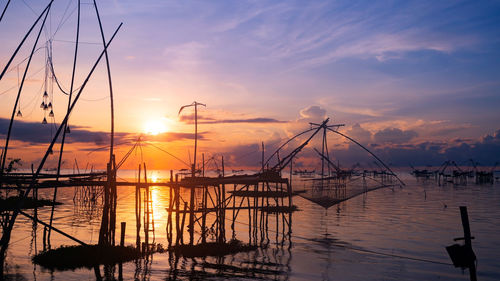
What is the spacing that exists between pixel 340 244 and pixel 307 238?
2648mm

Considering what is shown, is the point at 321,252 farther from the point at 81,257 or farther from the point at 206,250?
the point at 81,257

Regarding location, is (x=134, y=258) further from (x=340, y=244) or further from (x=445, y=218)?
(x=445, y=218)

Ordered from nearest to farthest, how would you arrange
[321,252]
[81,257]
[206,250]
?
[81,257] < [206,250] < [321,252]

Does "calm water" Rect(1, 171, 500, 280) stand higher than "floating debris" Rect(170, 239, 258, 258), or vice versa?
"floating debris" Rect(170, 239, 258, 258)

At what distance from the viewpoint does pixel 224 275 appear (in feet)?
54.6

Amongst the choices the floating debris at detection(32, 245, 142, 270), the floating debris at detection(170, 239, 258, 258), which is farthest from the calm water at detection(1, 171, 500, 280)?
the floating debris at detection(170, 239, 258, 258)

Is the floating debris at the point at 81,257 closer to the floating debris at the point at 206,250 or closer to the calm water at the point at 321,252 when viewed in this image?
the calm water at the point at 321,252

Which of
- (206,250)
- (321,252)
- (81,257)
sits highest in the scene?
(81,257)

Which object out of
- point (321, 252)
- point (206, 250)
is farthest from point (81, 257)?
point (321, 252)

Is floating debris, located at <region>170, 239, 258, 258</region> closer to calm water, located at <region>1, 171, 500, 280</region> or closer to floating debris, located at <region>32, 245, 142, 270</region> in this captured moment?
calm water, located at <region>1, 171, 500, 280</region>

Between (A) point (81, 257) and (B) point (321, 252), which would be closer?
(A) point (81, 257)

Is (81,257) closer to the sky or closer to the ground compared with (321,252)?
closer to the sky

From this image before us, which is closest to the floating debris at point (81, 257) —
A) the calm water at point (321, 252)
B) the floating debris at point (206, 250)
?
the calm water at point (321, 252)

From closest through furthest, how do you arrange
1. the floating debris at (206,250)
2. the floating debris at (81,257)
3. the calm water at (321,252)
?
the floating debris at (81,257) → the calm water at (321,252) → the floating debris at (206,250)
